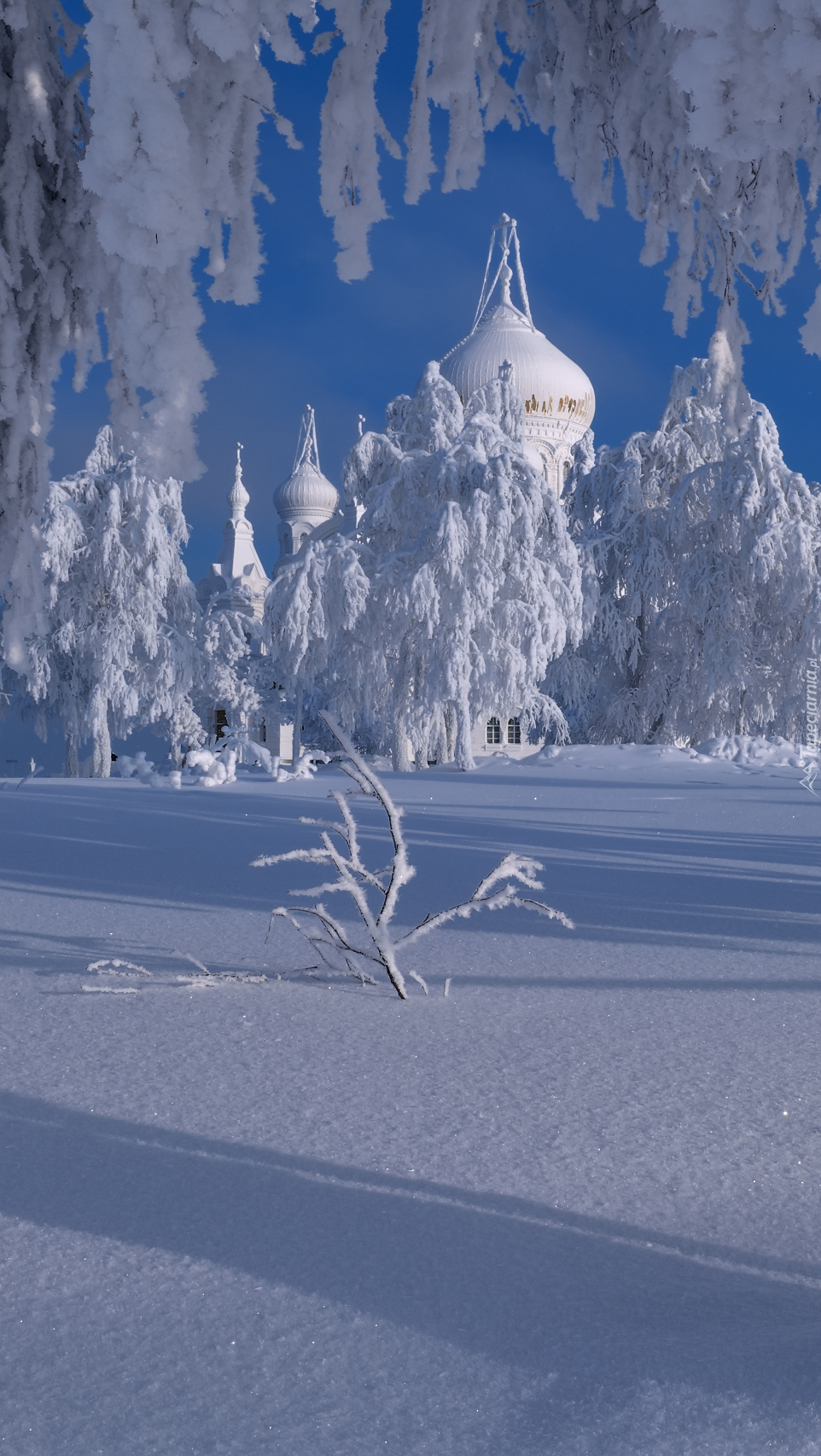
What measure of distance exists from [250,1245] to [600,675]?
2178cm

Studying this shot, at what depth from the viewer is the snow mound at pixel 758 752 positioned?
16.7 m

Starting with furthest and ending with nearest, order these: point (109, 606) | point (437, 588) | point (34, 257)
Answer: point (109, 606) < point (437, 588) < point (34, 257)

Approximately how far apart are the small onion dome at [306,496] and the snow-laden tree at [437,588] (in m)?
26.4

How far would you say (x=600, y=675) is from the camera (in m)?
23.2

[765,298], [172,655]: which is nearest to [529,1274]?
[765,298]

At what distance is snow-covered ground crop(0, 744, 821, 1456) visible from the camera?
5.13ft

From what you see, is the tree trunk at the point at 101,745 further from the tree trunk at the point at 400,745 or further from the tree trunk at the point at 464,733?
the tree trunk at the point at 464,733

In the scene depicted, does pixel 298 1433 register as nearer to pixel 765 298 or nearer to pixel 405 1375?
pixel 405 1375

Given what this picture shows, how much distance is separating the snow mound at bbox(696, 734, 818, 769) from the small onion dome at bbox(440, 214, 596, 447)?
23754 mm

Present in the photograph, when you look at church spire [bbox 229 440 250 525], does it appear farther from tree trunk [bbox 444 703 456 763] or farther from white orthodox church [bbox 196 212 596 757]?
tree trunk [bbox 444 703 456 763]

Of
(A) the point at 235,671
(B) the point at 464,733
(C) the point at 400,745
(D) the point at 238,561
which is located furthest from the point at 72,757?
(D) the point at 238,561

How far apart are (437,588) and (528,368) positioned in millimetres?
24584

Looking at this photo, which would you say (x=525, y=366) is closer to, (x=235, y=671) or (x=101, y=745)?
(x=235, y=671)

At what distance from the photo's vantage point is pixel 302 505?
152 feet
